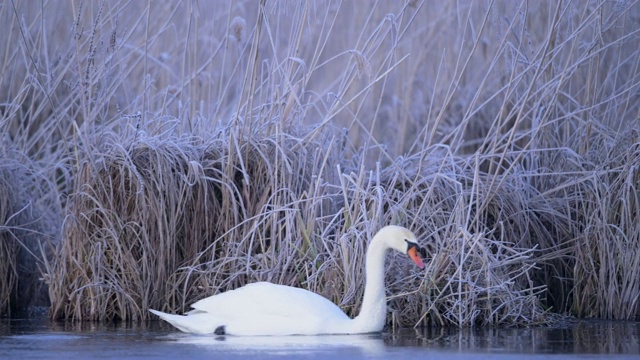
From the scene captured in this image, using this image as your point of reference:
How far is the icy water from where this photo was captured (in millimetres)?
5207

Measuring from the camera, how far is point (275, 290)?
6.19m

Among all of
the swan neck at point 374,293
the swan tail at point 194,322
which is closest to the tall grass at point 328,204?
the swan neck at point 374,293

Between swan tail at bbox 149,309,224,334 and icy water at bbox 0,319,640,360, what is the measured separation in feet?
0.24

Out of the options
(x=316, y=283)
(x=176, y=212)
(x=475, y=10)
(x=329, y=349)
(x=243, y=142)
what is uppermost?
(x=475, y=10)

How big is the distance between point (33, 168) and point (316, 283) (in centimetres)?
249

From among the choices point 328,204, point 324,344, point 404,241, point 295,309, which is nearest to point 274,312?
point 295,309

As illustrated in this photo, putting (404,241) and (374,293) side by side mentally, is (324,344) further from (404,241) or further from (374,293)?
(404,241)

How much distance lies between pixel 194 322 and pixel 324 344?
3.36 feet

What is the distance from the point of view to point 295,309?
6078mm

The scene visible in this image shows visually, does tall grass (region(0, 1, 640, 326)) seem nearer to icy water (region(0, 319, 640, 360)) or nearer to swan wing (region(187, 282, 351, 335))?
icy water (region(0, 319, 640, 360))

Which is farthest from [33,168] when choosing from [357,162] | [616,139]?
[616,139]

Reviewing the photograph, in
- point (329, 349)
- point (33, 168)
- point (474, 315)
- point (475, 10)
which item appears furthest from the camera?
point (475, 10)

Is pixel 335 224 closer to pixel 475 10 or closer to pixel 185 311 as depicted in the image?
pixel 185 311

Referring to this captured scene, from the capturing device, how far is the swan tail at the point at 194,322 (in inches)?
249
